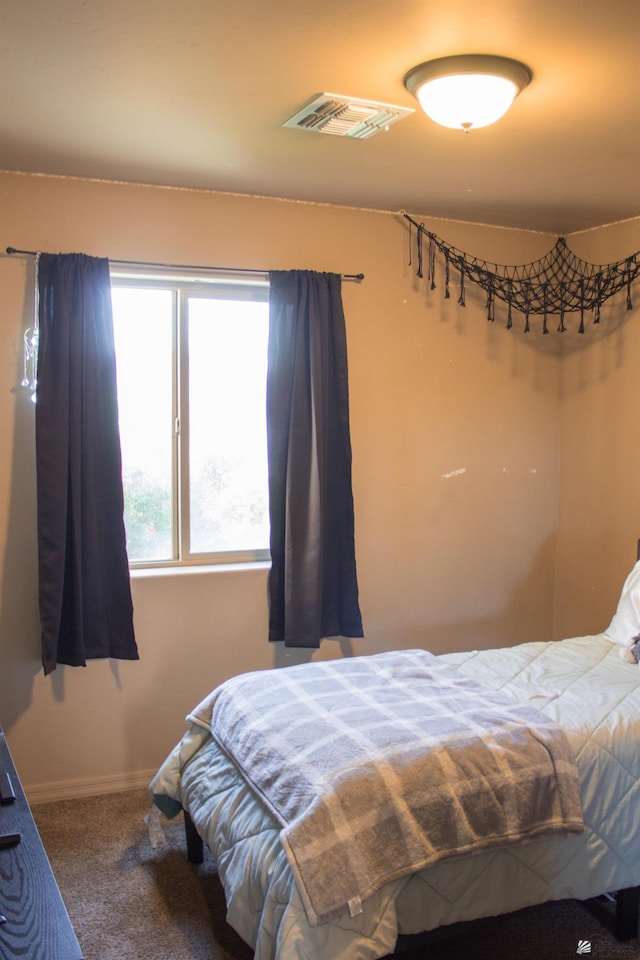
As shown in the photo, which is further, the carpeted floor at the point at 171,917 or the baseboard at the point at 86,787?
the baseboard at the point at 86,787

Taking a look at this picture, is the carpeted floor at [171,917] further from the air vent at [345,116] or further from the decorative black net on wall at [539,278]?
the decorative black net on wall at [539,278]

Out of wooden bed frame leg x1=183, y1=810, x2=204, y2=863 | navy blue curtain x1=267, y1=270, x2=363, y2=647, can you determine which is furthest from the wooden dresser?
navy blue curtain x1=267, y1=270, x2=363, y2=647

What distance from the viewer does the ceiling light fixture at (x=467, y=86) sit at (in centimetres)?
230

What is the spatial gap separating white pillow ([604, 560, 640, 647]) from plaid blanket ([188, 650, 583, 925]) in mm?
846

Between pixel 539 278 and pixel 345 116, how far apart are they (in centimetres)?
192

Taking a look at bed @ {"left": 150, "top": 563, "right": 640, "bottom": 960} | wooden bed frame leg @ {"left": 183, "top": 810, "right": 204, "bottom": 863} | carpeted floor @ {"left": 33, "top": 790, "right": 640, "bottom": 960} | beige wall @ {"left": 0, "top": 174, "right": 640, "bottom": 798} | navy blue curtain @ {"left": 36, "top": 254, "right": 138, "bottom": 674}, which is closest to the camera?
bed @ {"left": 150, "top": 563, "right": 640, "bottom": 960}

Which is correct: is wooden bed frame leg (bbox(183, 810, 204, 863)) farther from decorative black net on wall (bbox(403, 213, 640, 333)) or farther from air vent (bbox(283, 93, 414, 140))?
decorative black net on wall (bbox(403, 213, 640, 333))

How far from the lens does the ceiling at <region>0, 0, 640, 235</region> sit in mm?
2057

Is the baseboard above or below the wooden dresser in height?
below

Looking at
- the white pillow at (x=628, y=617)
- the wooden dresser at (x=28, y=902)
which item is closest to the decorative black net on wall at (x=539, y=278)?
the white pillow at (x=628, y=617)

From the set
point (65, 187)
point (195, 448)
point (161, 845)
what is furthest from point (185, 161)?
point (161, 845)

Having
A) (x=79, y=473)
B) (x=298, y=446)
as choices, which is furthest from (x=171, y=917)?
(x=298, y=446)

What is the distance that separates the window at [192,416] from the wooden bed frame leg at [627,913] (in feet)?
6.58

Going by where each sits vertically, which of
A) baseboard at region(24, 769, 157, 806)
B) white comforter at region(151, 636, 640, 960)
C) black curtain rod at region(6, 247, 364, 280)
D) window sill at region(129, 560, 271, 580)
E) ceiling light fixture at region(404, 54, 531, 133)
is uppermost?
ceiling light fixture at region(404, 54, 531, 133)
